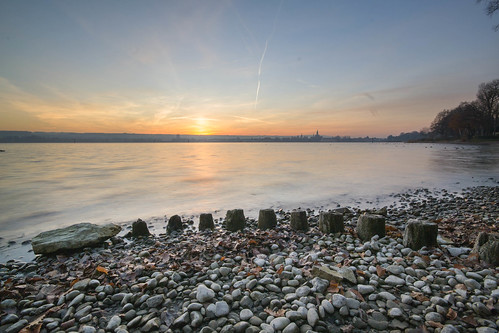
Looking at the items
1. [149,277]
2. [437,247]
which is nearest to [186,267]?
[149,277]

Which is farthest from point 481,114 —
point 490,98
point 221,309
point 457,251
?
point 221,309

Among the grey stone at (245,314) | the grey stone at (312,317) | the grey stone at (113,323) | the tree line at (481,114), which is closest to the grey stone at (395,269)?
the grey stone at (312,317)

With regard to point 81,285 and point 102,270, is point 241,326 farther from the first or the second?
point 102,270

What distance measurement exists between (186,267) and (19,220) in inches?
321

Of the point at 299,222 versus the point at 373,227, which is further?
the point at 299,222

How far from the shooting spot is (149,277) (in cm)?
352

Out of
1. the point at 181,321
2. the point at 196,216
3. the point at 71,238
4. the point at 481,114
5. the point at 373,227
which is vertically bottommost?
the point at 196,216

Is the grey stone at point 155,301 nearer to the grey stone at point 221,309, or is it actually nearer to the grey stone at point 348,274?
the grey stone at point 221,309

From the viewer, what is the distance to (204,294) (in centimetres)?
295

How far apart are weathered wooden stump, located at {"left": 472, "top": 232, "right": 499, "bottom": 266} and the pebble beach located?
11cm

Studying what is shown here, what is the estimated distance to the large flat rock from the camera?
4.88 m

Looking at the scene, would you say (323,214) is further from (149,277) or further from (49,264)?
(49,264)

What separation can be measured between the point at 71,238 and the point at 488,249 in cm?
730

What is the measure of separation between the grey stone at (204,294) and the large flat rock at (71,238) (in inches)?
137
